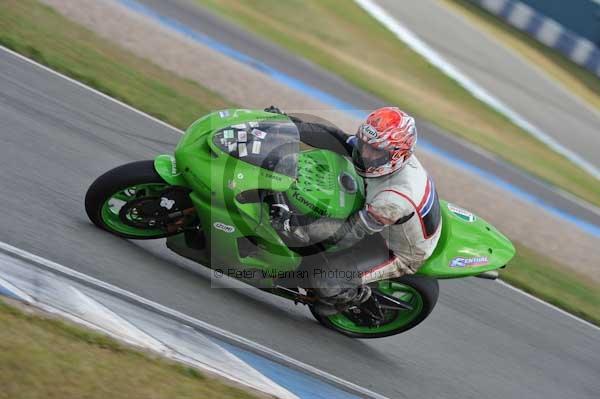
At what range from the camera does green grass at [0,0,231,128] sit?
31.3 ft

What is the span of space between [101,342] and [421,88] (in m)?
13.9

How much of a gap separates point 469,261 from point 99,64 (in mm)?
6289

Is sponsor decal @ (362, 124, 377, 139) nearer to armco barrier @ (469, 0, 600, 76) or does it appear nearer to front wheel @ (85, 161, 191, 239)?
front wheel @ (85, 161, 191, 239)

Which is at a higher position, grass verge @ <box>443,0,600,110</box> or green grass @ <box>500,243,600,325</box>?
grass verge @ <box>443,0,600,110</box>

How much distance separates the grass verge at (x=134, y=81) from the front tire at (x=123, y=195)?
3.75 m

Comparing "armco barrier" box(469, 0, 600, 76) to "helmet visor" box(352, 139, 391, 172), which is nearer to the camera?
"helmet visor" box(352, 139, 391, 172)

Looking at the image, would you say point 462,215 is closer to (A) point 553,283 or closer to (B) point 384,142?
(B) point 384,142

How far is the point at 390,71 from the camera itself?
17766 millimetres

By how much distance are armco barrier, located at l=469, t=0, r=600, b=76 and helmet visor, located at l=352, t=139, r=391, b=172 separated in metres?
21.5

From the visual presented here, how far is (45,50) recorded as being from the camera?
9.72m

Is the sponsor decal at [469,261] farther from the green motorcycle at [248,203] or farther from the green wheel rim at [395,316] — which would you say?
the green wheel rim at [395,316]

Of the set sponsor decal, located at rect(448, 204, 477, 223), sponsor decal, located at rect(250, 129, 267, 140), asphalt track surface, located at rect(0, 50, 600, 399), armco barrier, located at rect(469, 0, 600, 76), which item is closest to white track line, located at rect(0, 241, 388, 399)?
asphalt track surface, located at rect(0, 50, 600, 399)

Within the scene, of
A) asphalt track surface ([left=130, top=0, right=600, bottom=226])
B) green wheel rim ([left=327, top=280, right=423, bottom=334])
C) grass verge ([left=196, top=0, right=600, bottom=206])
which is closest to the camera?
green wheel rim ([left=327, top=280, right=423, bottom=334])

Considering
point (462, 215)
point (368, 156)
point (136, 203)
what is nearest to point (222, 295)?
point (136, 203)
